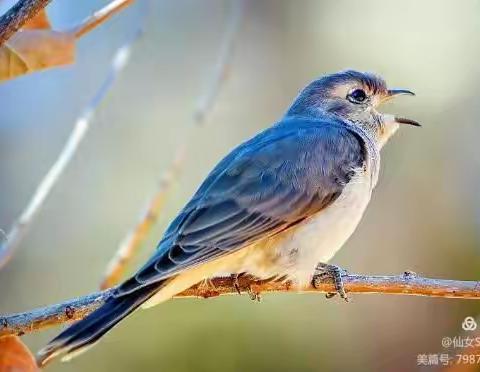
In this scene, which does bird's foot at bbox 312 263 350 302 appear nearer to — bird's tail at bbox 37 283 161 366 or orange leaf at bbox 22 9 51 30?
bird's tail at bbox 37 283 161 366

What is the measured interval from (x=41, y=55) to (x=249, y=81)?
238 inches

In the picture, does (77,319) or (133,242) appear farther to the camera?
(133,242)

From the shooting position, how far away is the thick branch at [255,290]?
292cm

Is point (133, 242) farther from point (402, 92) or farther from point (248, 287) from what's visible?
point (402, 92)

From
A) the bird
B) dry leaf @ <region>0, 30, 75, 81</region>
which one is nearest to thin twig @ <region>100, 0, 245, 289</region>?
the bird

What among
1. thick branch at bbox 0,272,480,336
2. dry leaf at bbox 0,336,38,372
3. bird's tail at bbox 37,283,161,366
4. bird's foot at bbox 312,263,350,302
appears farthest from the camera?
bird's foot at bbox 312,263,350,302

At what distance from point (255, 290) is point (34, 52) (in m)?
1.35

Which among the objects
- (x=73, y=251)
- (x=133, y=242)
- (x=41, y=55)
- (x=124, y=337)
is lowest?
(x=124, y=337)

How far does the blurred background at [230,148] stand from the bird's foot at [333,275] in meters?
2.42

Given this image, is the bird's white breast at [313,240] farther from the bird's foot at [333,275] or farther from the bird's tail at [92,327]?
the bird's tail at [92,327]

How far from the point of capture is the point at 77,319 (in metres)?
3.12

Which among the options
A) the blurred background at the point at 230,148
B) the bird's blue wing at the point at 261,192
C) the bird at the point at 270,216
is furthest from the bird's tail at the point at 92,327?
the blurred background at the point at 230,148

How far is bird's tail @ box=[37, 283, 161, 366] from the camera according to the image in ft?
9.12

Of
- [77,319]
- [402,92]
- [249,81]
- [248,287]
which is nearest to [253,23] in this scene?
[249,81]
